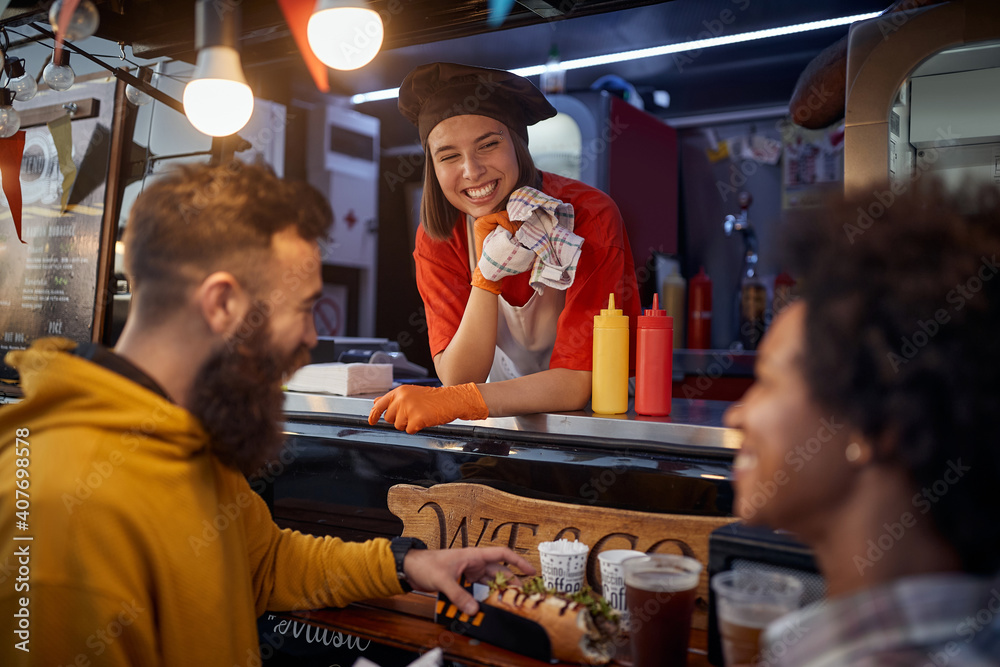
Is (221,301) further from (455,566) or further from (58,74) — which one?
(58,74)

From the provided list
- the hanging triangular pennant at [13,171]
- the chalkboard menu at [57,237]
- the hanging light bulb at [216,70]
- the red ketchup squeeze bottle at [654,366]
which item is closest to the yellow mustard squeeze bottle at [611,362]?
the red ketchup squeeze bottle at [654,366]

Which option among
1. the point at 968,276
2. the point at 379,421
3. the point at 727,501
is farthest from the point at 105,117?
the point at 968,276

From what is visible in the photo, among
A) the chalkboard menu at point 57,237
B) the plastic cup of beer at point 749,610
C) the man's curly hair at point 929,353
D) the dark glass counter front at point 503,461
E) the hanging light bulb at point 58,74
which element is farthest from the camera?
the chalkboard menu at point 57,237

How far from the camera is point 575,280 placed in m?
2.10

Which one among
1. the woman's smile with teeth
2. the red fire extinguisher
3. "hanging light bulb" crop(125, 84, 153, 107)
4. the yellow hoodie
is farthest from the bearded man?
the red fire extinguisher

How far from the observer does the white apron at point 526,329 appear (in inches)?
92.1

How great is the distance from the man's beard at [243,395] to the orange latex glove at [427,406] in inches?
15.4

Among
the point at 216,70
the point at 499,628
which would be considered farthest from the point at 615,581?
the point at 216,70

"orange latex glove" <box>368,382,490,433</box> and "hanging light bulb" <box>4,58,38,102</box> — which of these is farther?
"hanging light bulb" <box>4,58,38,102</box>

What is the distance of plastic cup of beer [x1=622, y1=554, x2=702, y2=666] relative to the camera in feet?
3.92

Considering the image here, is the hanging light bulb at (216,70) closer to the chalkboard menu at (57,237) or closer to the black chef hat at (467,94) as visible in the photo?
the black chef hat at (467,94)

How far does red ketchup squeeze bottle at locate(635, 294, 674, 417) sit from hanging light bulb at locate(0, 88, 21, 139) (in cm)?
266

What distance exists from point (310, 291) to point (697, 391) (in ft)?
9.35

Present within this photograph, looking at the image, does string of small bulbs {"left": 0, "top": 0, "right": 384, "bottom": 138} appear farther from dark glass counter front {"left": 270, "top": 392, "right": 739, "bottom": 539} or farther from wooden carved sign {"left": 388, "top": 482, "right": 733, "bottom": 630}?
wooden carved sign {"left": 388, "top": 482, "right": 733, "bottom": 630}
